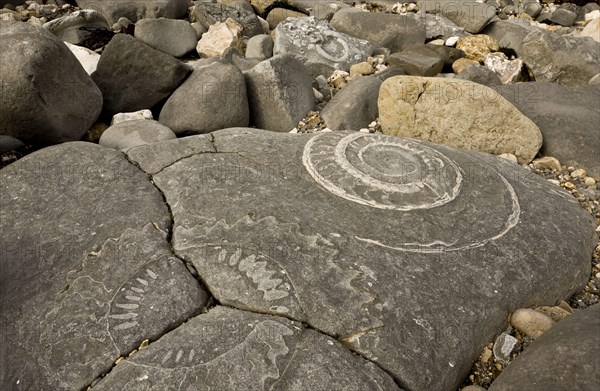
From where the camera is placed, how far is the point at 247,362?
183 cm

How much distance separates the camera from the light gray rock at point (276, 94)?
14.9 ft

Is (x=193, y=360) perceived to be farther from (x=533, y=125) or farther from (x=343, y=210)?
(x=533, y=125)

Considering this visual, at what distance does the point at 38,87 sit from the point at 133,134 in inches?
29.0

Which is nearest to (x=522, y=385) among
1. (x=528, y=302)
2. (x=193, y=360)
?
(x=528, y=302)

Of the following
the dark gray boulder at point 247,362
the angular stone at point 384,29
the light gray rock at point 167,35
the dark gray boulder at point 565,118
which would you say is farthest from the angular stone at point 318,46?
the dark gray boulder at point 247,362

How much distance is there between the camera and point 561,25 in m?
8.94

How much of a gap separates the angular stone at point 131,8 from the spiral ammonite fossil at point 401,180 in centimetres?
458

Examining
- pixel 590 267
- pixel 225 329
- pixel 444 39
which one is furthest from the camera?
pixel 444 39

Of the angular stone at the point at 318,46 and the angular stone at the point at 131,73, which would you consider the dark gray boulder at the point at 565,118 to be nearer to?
the angular stone at the point at 318,46

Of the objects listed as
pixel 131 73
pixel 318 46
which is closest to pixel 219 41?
pixel 318 46

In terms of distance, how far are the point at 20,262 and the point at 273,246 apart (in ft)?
3.72

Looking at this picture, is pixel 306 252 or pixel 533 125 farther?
pixel 533 125

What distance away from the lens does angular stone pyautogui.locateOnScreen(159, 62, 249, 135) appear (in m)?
4.32

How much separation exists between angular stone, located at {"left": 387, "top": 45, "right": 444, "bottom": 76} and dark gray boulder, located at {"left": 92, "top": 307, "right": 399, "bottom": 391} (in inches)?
166
